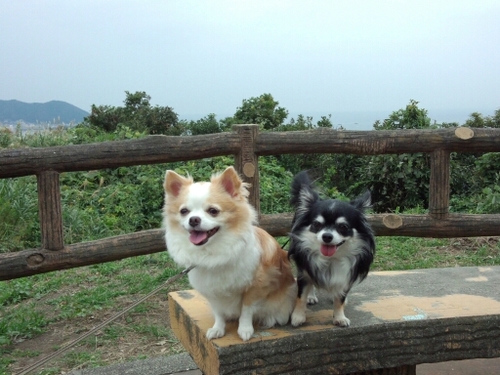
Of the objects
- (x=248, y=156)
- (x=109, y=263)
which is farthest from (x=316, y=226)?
(x=109, y=263)

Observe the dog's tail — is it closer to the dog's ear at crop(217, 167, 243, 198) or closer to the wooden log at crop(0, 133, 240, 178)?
the dog's ear at crop(217, 167, 243, 198)

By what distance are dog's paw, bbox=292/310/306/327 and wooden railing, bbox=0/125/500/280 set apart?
1633 millimetres

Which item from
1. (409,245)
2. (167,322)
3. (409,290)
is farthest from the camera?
(409,245)

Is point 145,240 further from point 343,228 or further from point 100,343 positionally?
point 343,228

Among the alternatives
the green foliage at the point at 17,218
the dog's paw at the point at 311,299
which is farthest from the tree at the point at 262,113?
the dog's paw at the point at 311,299

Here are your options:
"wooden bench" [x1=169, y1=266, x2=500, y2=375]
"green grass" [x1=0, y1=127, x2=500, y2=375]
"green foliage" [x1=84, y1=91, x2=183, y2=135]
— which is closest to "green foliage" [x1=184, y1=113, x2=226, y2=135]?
"green foliage" [x1=84, y1=91, x2=183, y2=135]

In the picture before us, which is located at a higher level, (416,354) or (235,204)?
(235,204)

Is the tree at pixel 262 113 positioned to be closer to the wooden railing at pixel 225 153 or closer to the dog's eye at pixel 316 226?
the wooden railing at pixel 225 153

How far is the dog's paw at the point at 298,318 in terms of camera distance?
2.20 metres

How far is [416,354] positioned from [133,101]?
32.7 feet

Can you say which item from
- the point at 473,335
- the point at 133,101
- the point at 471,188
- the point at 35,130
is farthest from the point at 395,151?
the point at 133,101

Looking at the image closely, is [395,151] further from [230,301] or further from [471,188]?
[471,188]

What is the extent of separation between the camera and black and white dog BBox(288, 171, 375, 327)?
1.99 metres

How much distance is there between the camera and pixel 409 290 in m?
2.74
